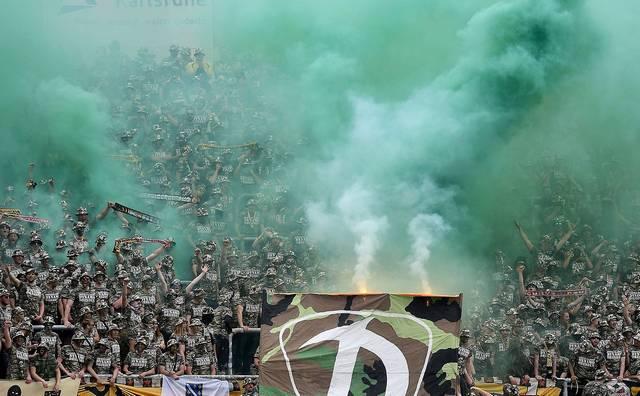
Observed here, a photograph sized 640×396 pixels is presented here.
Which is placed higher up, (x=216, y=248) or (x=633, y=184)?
(x=633, y=184)

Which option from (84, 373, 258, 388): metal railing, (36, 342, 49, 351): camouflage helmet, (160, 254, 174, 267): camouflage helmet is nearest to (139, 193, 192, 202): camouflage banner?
(160, 254, 174, 267): camouflage helmet

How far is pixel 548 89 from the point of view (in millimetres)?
21156

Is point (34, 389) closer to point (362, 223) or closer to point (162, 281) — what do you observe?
point (162, 281)

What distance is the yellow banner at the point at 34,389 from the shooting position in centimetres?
1341

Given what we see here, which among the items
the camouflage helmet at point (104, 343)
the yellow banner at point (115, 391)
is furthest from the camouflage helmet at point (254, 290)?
the camouflage helmet at point (104, 343)

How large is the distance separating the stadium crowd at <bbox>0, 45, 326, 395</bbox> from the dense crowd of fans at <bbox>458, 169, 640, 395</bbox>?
263 cm

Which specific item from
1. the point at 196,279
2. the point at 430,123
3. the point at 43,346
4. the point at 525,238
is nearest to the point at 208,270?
the point at 196,279

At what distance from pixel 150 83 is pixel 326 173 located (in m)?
3.68

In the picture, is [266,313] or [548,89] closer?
[266,313]

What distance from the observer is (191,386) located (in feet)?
46.8

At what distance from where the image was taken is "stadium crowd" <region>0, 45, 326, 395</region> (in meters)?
14.3

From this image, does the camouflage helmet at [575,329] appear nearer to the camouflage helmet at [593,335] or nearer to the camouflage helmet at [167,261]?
the camouflage helmet at [593,335]

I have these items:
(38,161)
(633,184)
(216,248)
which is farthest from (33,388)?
(633,184)

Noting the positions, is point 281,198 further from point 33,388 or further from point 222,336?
point 33,388
